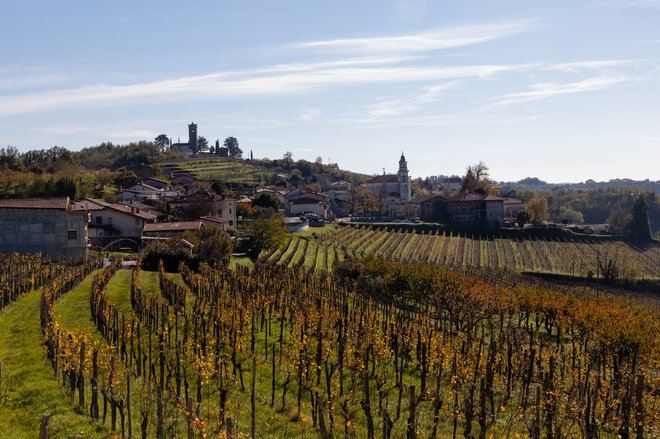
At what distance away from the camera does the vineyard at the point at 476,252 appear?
6544 centimetres

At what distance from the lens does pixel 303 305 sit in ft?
101

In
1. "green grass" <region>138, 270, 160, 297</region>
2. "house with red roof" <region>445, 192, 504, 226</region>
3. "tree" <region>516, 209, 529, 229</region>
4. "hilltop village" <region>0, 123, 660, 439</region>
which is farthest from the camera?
"house with red roof" <region>445, 192, 504, 226</region>

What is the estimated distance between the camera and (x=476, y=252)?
76.6 m

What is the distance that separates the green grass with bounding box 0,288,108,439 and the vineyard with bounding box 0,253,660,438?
0.24m

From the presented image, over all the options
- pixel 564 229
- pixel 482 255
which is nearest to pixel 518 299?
pixel 482 255

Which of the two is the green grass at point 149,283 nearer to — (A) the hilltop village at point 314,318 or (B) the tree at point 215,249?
(A) the hilltop village at point 314,318

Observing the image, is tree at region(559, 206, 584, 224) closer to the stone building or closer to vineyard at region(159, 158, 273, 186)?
vineyard at region(159, 158, 273, 186)

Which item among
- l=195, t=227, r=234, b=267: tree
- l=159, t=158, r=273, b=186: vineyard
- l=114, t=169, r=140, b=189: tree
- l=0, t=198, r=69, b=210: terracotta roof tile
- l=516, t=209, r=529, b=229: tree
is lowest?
l=195, t=227, r=234, b=267: tree

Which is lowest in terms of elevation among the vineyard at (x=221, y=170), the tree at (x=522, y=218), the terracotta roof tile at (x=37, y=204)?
the tree at (x=522, y=218)

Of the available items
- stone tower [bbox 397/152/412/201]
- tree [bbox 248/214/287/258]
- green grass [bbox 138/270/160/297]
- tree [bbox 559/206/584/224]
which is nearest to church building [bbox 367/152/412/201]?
stone tower [bbox 397/152/412/201]

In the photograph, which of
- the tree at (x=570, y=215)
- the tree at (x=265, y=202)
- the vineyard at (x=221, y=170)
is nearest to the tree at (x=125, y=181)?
the tree at (x=265, y=202)

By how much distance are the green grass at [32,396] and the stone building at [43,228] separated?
30.5 meters

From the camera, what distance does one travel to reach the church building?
5595 inches

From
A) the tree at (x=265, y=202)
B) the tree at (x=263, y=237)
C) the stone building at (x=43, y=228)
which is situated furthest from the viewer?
the tree at (x=265, y=202)
